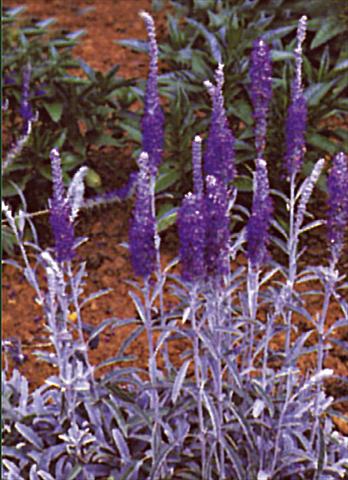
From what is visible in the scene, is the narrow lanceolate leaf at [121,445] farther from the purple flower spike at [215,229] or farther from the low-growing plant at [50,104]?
the low-growing plant at [50,104]

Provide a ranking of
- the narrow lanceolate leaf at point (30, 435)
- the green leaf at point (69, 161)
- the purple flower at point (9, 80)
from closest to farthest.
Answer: the narrow lanceolate leaf at point (30, 435) → the purple flower at point (9, 80) → the green leaf at point (69, 161)

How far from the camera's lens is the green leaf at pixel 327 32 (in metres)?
5.14

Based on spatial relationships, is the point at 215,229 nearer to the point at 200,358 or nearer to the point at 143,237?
the point at 143,237

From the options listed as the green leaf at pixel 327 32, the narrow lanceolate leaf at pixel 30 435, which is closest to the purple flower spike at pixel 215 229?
the narrow lanceolate leaf at pixel 30 435

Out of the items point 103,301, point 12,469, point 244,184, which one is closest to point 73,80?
point 244,184

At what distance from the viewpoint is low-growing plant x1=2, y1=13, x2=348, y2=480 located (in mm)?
2381

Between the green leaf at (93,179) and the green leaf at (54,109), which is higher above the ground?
the green leaf at (54,109)

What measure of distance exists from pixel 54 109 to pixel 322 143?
1.47 meters

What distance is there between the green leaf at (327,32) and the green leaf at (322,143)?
890 mm

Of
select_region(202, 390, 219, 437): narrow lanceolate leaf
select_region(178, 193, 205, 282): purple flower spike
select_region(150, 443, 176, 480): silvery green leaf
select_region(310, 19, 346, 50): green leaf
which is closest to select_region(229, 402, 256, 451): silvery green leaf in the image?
select_region(202, 390, 219, 437): narrow lanceolate leaf

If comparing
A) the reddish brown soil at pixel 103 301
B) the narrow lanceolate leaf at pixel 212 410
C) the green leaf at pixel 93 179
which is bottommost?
the reddish brown soil at pixel 103 301

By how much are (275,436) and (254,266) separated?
0.67 meters

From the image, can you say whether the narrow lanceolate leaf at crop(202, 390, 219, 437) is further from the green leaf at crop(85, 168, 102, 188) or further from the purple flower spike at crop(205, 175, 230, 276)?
the green leaf at crop(85, 168, 102, 188)

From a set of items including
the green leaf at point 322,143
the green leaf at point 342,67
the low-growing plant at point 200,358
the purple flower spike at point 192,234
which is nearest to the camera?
the purple flower spike at point 192,234
